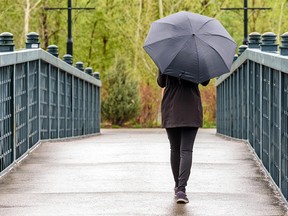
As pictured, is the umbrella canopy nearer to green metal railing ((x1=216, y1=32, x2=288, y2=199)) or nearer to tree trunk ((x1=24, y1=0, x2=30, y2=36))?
green metal railing ((x1=216, y1=32, x2=288, y2=199))

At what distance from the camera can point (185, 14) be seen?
33.5ft

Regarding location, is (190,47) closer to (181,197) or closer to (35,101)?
(181,197)

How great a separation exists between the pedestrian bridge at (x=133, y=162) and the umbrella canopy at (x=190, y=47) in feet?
1.81

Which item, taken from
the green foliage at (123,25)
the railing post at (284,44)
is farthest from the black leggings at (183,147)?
the green foliage at (123,25)

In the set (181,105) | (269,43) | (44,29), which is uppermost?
(44,29)

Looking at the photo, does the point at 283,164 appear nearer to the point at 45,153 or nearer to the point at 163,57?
the point at 163,57

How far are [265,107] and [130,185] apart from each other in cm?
227

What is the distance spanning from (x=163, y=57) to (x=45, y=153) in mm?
5087

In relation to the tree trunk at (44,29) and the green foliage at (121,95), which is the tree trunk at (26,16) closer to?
the tree trunk at (44,29)

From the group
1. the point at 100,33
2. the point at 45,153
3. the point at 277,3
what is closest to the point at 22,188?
the point at 45,153

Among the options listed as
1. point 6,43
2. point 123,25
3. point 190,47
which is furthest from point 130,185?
point 123,25

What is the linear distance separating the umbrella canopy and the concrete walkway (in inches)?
46.5

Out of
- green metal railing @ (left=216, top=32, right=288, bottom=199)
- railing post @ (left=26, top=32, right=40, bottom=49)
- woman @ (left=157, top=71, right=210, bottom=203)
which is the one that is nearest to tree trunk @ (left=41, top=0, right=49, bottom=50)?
green metal railing @ (left=216, top=32, right=288, bottom=199)

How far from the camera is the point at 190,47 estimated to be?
32.4 ft
